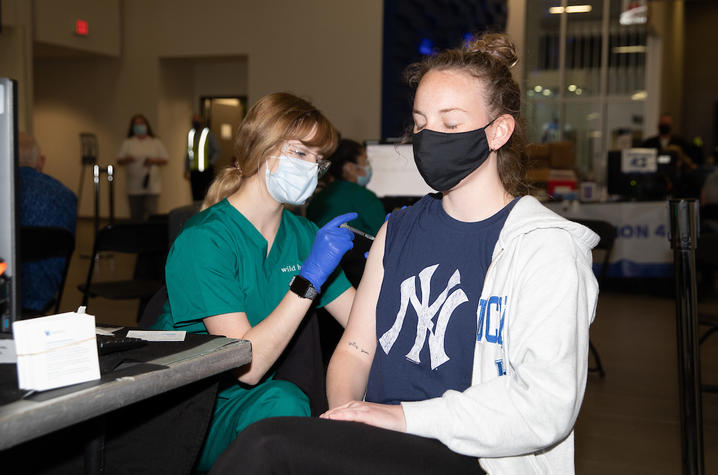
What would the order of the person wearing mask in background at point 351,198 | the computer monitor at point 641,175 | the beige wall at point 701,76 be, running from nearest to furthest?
1. the person wearing mask in background at point 351,198
2. the computer monitor at point 641,175
3. the beige wall at point 701,76

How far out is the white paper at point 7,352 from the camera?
1.11 m

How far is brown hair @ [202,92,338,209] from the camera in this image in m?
1.81

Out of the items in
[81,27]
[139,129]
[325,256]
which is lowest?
[325,256]

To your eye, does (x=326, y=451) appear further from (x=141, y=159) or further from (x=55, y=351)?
(x=141, y=159)

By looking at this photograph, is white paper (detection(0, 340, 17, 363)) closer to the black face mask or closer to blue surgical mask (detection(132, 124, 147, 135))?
the black face mask

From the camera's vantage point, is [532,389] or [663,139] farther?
[663,139]

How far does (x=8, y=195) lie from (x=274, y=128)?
794 mm

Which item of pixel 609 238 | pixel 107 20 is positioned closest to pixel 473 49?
pixel 609 238

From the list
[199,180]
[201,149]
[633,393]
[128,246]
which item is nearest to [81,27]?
[201,149]

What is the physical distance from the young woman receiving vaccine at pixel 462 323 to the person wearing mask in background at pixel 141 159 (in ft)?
27.8

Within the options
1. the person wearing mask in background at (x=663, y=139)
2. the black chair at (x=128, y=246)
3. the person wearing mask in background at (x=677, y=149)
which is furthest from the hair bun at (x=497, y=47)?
the person wearing mask in background at (x=663, y=139)

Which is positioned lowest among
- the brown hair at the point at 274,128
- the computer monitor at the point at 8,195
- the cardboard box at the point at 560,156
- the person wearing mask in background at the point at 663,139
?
the computer monitor at the point at 8,195

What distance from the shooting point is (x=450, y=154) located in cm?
143

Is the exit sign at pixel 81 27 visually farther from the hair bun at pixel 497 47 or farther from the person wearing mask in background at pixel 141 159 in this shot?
the hair bun at pixel 497 47
